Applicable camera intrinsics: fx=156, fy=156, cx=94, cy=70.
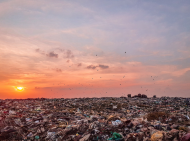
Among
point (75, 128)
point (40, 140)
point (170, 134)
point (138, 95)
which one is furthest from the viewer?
point (138, 95)

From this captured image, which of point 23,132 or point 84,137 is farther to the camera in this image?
point 23,132

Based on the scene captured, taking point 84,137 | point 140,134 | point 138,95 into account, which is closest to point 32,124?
point 84,137

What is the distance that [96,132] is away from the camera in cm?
646

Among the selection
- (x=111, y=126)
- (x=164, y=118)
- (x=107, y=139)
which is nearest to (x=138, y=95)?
(x=164, y=118)

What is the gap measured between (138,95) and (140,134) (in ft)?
66.5

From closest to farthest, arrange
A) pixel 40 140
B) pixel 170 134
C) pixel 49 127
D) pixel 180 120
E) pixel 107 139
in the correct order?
pixel 170 134 → pixel 107 139 → pixel 40 140 → pixel 49 127 → pixel 180 120

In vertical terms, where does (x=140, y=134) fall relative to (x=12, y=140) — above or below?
above

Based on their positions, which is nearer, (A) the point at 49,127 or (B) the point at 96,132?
(B) the point at 96,132

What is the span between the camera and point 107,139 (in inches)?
225

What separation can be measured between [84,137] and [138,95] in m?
20.7

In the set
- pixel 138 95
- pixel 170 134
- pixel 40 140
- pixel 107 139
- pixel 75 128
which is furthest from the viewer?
pixel 138 95

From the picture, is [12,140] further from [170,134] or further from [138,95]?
[138,95]

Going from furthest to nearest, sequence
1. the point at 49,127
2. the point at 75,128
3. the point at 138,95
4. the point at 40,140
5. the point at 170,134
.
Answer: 1. the point at 138,95
2. the point at 49,127
3. the point at 75,128
4. the point at 40,140
5. the point at 170,134

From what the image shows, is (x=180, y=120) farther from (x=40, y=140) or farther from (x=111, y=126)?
(x=40, y=140)
